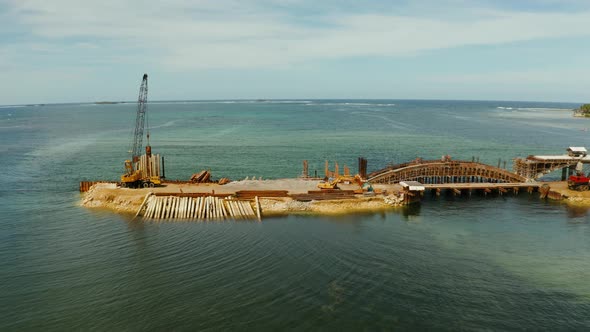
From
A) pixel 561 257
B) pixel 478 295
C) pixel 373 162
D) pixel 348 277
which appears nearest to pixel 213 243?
pixel 348 277

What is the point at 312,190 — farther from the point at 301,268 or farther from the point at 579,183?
the point at 579,183

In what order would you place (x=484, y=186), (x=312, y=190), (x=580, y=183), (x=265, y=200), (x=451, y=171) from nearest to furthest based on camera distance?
1. (x=265, y=200)
2. (x=312, y=190)
3. (x=580, y=183)
4. (x=484, y=186)
5. (x=451, y=171)

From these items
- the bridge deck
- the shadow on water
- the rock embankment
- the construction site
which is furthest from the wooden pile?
the shadow on water

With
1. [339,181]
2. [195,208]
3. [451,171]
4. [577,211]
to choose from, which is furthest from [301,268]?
[577,211]

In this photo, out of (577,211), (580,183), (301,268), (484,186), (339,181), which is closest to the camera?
(301,268)

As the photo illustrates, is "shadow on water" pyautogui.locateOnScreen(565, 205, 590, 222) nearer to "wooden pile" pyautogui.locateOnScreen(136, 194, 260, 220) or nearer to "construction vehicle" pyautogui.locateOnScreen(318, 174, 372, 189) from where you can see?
"construction vehicle" pyautogui.locateOnScreen(318, 174, 372, 189)

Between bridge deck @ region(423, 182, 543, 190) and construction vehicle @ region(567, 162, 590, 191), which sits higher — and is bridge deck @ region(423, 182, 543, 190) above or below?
below

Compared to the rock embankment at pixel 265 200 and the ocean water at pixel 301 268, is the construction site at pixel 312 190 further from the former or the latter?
the ocean water at pixel 301 268

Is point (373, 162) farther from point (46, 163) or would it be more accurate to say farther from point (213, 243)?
point (46, 163)
